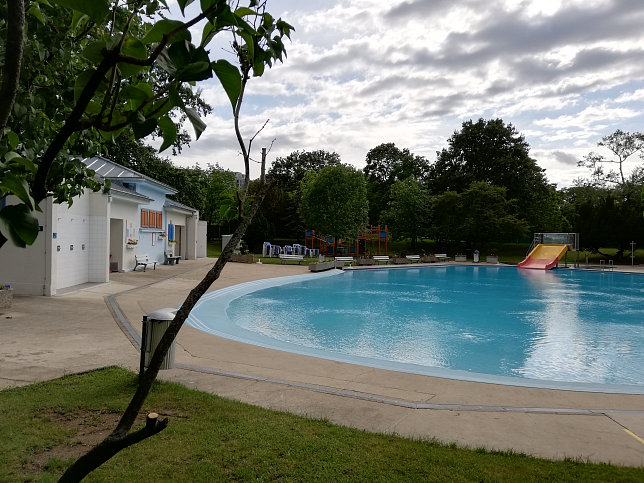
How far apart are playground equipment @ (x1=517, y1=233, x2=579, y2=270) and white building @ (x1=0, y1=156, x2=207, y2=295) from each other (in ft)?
79.2

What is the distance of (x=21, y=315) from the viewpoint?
998 cm

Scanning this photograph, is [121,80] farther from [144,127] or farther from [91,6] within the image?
[91,6]

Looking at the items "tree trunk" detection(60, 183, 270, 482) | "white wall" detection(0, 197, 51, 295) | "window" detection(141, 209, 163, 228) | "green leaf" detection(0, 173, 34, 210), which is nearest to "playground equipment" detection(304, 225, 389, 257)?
"window" detection(141, 209, 163, 228)

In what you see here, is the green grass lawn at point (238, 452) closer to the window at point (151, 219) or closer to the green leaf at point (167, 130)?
the green leaf at point (167, 130)

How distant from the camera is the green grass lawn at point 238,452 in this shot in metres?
3.51

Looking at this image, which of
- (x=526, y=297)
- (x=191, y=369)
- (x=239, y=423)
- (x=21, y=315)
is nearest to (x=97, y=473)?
(x=239, y=423)

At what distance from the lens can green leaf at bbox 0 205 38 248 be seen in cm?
89

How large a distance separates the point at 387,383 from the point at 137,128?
5857 mm

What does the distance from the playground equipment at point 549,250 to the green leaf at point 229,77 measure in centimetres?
3411

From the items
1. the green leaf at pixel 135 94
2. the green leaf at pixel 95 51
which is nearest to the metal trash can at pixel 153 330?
the green leaf at pixel 135 94

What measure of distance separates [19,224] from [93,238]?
16432 mm

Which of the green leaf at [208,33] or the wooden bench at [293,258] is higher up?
the green leaf at [208,33]

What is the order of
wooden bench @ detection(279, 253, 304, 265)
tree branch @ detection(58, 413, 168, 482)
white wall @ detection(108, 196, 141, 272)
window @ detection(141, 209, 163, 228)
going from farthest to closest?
wooden bench @ detection(279, 253, 304, 265) < window @ detection(141, 209, 163, 228) < white wall @ detection(108, 196, 141, 272) < tree branch @ detection(58, 413, 168, 482)

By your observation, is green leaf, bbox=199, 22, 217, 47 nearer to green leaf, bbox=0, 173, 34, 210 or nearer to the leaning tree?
the leaning tree
